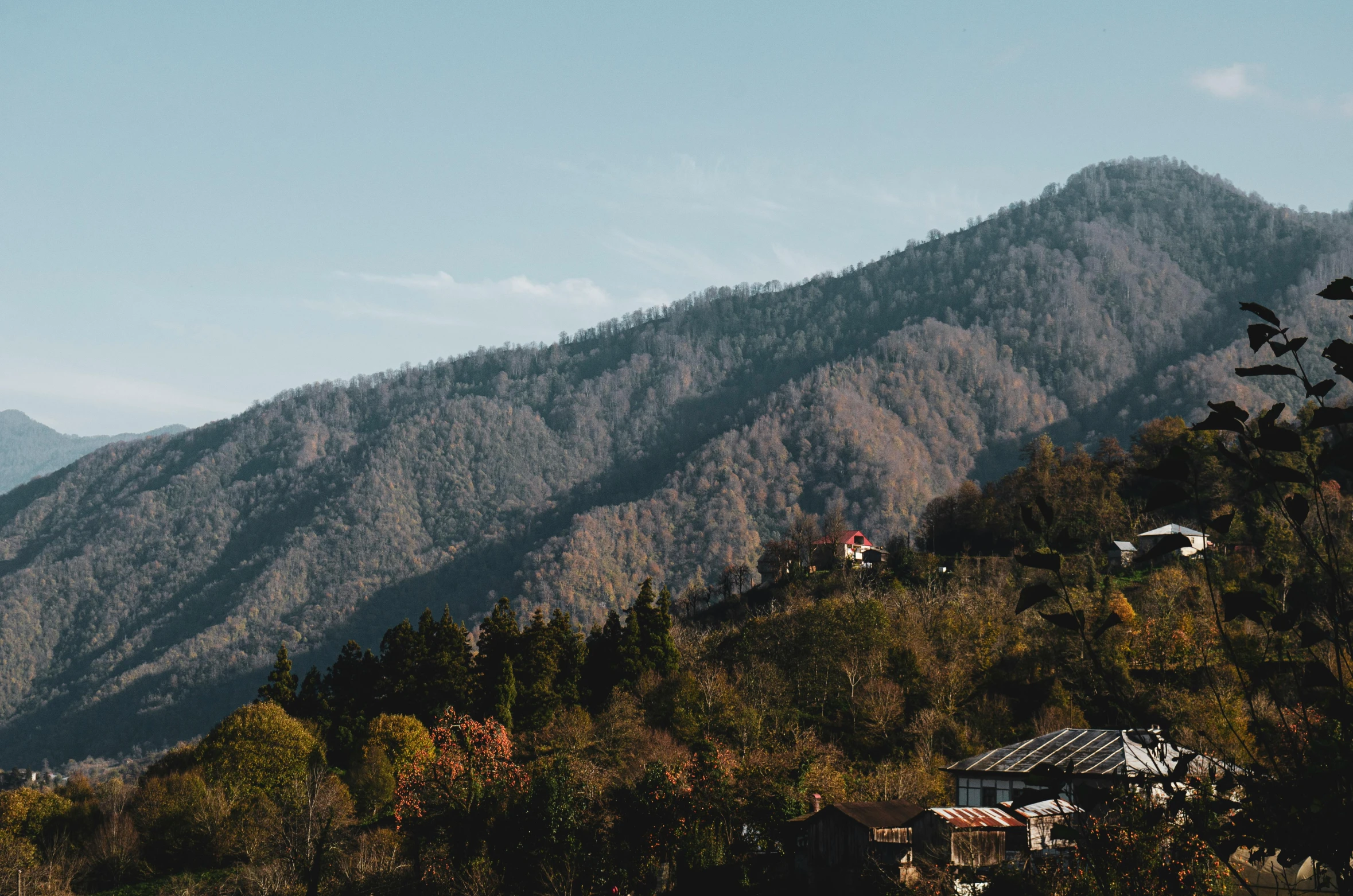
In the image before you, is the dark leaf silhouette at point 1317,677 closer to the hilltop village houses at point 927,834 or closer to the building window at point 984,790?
the hilltop village houses at point 927,834

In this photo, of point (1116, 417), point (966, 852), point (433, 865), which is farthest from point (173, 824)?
point (1116, 417)

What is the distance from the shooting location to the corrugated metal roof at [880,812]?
31.6 m

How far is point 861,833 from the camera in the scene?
31422 millimetres

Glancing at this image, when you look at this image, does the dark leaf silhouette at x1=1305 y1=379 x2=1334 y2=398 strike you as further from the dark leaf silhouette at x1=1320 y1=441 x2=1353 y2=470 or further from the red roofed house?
the red roofed house

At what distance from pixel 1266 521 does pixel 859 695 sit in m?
24.7

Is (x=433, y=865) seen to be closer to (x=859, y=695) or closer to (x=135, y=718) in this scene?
(x=859, y=695)

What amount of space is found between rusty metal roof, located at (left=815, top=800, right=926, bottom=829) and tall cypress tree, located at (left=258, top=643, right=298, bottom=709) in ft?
133

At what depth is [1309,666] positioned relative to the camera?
5141mm

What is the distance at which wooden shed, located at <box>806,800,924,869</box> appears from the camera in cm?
3072

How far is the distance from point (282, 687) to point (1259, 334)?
6616 cm

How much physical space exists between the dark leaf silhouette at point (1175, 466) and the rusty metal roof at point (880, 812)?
93.9 ft

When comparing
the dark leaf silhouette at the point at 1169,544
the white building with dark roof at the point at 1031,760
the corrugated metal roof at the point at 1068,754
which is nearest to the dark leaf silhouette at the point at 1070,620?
the dark leaf silhouette at the point at 1169,544

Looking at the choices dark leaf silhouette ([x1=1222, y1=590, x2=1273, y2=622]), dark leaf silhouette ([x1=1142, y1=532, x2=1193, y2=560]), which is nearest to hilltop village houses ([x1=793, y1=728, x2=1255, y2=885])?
dark leaf silhouette ([x1=1222, y1=590, x2=1273, y2=622])

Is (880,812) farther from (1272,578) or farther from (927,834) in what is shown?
(1272,578)
